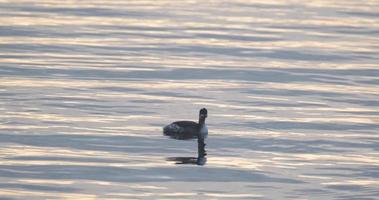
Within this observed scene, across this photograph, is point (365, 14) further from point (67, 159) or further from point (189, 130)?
point (67, 159)

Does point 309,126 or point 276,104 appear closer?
point 309,126

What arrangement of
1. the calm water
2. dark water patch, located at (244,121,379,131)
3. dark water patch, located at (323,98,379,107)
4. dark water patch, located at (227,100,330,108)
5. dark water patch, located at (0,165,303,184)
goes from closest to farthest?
1. dark water patch, located at (0,165,303,184)
2. the calm water
3. dark water patch, located at (244,121,379,131)
4. dark water patch, located at (227,100,330,108)
5. dark water patch, located at (323,98,379,107)

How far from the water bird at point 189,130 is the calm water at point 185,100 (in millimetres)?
266

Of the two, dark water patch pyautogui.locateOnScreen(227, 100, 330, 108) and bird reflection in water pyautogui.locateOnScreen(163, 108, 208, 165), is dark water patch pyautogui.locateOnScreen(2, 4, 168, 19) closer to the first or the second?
dark water patch pyautogui.locateOnScreen(227, 100, 330, 108)

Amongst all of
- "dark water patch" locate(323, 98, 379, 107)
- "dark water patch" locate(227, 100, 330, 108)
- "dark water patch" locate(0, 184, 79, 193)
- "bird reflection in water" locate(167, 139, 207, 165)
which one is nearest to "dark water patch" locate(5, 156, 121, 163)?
"bird reflection in water" locate(167, 139, 207, 165)

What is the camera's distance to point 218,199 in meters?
19.9

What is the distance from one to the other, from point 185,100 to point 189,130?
4372 millimetres

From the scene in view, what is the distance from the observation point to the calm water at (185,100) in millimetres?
21453

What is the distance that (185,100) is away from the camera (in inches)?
1201

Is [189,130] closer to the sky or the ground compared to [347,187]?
closer to the sky

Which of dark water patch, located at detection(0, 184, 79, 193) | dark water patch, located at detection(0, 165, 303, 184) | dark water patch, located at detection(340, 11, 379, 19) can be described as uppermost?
dark water patch, located at detection(340, 11, 379, 19)

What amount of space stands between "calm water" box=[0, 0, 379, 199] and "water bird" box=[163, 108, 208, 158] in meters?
0.27

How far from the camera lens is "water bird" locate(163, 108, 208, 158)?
25797 millimetres

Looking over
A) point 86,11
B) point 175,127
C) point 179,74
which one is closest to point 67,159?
point 175,127
